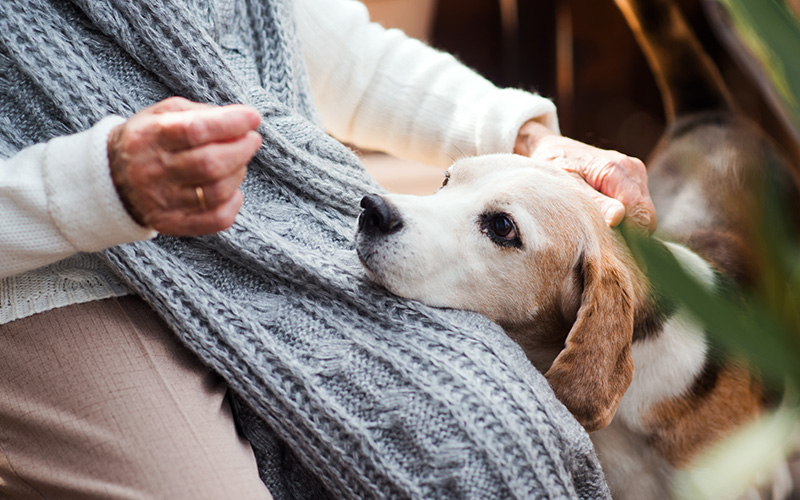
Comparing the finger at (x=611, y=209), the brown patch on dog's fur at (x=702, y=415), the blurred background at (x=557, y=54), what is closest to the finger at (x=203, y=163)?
the finger at (x=611, y=209)

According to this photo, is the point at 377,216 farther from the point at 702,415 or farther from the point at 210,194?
the point at 702,415

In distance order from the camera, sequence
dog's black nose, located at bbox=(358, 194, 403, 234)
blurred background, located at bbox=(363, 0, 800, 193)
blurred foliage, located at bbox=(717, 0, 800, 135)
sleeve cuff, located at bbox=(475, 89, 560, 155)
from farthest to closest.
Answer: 1. blurred background, located at bbox=(363, 0, 800, 193)
2. sleeve cuff, located at bbox=(475, 89, 560, 155)
3. dog's black nose, located at bbox=(358, 194, 403, 234)
4. blurred foliage, located at bbox=(717, 0, 800, 135)

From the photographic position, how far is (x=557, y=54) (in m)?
2.54

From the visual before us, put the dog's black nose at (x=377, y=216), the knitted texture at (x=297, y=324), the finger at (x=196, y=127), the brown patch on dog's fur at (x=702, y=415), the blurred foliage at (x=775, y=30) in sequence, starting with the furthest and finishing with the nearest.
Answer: the brown patch on dog's fur at (x=702, y=415)
the dog's black nose at (x=377, y=216)
the knitted texture at (x=297, y=324)
the finger at (x=196, y=127)
the blurred foliage at (x=775, y=30)

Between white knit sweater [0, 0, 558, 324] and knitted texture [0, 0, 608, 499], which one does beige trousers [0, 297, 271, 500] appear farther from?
white knit sweater [0, 0, 558, 324]

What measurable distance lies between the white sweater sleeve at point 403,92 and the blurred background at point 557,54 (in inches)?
40.0

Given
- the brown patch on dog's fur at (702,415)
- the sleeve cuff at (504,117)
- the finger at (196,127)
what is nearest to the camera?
the finger at (196,127)

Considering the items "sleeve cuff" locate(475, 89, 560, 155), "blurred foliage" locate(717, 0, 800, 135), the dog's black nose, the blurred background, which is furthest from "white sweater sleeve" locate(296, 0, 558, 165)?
the blurred background

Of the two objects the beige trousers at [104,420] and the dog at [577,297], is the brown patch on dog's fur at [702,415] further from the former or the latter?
the beige trousers at [104,420]

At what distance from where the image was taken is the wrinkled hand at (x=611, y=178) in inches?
38.8

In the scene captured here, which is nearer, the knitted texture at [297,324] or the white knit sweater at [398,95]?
the knitted texture at [297,324]

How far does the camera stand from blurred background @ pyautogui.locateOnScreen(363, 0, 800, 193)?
2.38 meters

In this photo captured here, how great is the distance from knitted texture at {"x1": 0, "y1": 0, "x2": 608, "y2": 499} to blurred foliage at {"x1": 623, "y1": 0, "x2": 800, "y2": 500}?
24 cm

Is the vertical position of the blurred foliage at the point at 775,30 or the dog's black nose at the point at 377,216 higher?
the blurred foliage at the point at 775,30
